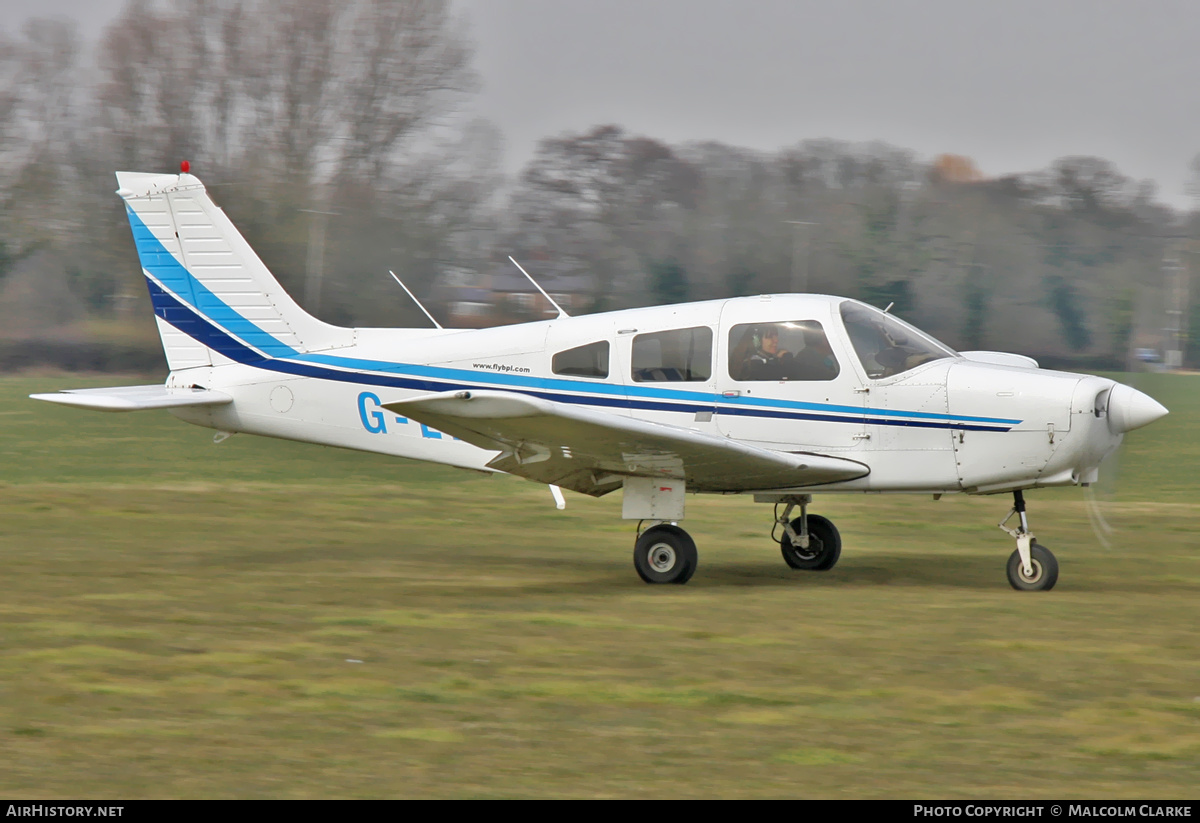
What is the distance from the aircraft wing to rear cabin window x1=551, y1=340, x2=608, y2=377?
0.78 m

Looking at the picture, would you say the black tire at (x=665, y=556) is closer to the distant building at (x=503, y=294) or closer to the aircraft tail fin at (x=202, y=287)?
the aircraft tail fin at (x=202, y=287)

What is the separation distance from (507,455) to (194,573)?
256 cm

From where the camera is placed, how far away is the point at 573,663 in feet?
19.8

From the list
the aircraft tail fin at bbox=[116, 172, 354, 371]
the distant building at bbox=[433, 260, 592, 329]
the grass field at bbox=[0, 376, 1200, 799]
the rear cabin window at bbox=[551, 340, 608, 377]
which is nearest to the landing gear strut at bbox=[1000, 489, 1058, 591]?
the grass field at bbox=[0, 376, 1200, 799]

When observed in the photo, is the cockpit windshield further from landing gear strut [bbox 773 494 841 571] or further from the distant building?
the distant building

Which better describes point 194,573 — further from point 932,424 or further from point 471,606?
point 932,424

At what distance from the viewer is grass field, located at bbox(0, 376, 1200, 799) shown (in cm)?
431

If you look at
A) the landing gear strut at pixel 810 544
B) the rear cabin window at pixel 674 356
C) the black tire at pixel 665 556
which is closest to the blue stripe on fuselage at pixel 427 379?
the rear cabin window at pixel 674 356

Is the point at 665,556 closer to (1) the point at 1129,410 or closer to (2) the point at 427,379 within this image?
(2) the point at 427,379

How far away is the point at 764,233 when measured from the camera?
2705 cm

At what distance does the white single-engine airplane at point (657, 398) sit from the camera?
7918 mm

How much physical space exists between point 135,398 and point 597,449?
12.5 ft

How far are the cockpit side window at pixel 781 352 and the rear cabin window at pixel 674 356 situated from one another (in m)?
0.20
